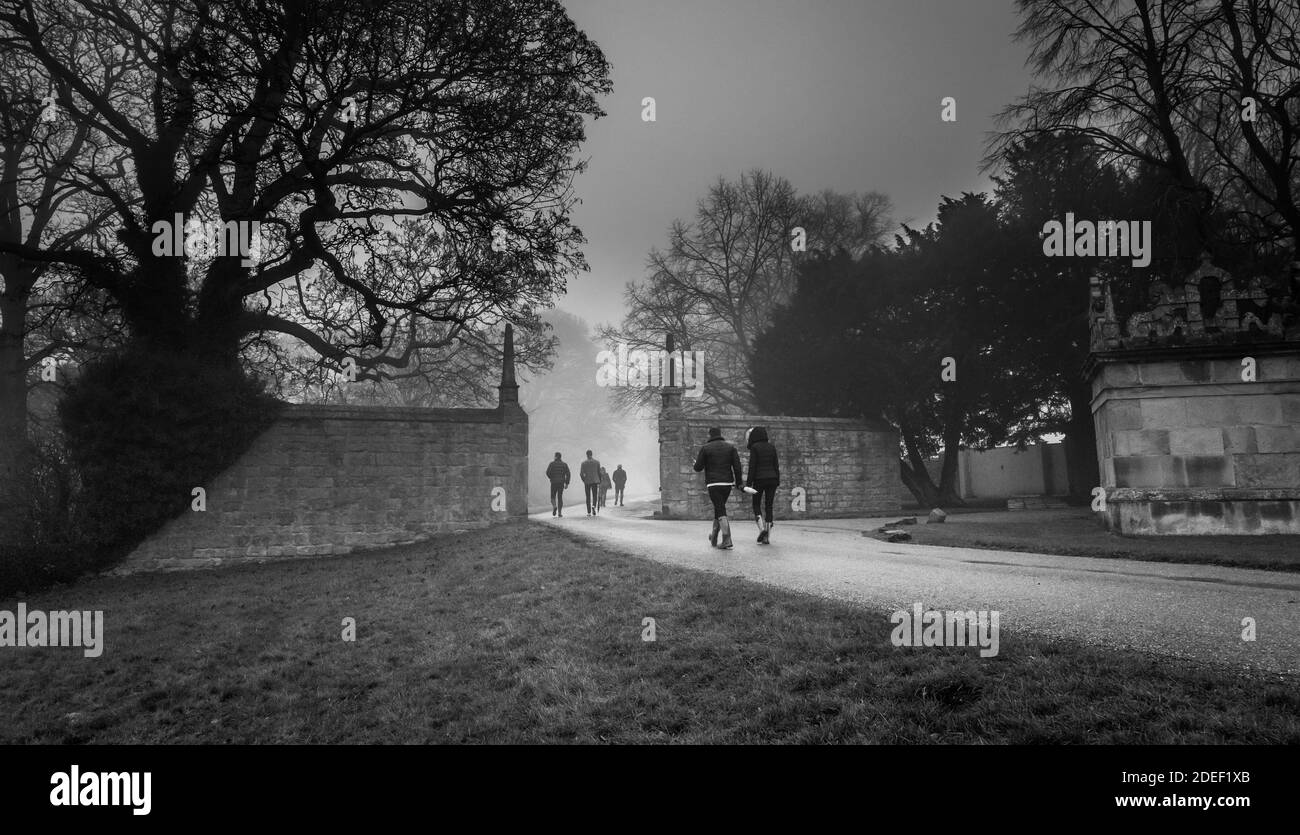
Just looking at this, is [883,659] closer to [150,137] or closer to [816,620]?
[816,620]

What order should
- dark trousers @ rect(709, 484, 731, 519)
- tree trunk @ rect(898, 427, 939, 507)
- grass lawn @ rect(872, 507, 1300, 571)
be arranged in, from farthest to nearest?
tree trunk @ rect(898, 427, 939, 507) < dark trousers @ rect(709, 484, 731, 519) < grass lawn @ rect(872, 507, 1300, 571)

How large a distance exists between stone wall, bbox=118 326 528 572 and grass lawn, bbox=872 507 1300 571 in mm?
9584

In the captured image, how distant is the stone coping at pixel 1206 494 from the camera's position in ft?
36.0

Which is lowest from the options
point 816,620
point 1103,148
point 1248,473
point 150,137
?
point 816,620

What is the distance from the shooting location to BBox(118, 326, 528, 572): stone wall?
1495cm

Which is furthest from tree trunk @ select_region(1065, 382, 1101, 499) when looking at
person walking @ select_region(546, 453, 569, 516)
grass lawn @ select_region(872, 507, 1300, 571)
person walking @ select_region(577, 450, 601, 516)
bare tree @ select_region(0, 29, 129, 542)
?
bare tree @ select_region(0, 29, 129, 542)

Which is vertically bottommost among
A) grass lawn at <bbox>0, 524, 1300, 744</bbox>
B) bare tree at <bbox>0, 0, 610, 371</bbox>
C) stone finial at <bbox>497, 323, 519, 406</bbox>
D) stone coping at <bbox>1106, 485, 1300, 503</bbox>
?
grass lawn at <bbox>0, 524, 1300, 744</bbox>

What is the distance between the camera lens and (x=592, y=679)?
16.5 ft

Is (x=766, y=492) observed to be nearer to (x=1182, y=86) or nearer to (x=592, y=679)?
(x=592, y=679)

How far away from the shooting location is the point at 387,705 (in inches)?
213

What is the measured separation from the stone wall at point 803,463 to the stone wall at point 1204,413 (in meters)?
9.61

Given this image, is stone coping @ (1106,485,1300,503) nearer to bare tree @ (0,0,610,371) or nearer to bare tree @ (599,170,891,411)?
bare tree @ (0,0,610,371)
